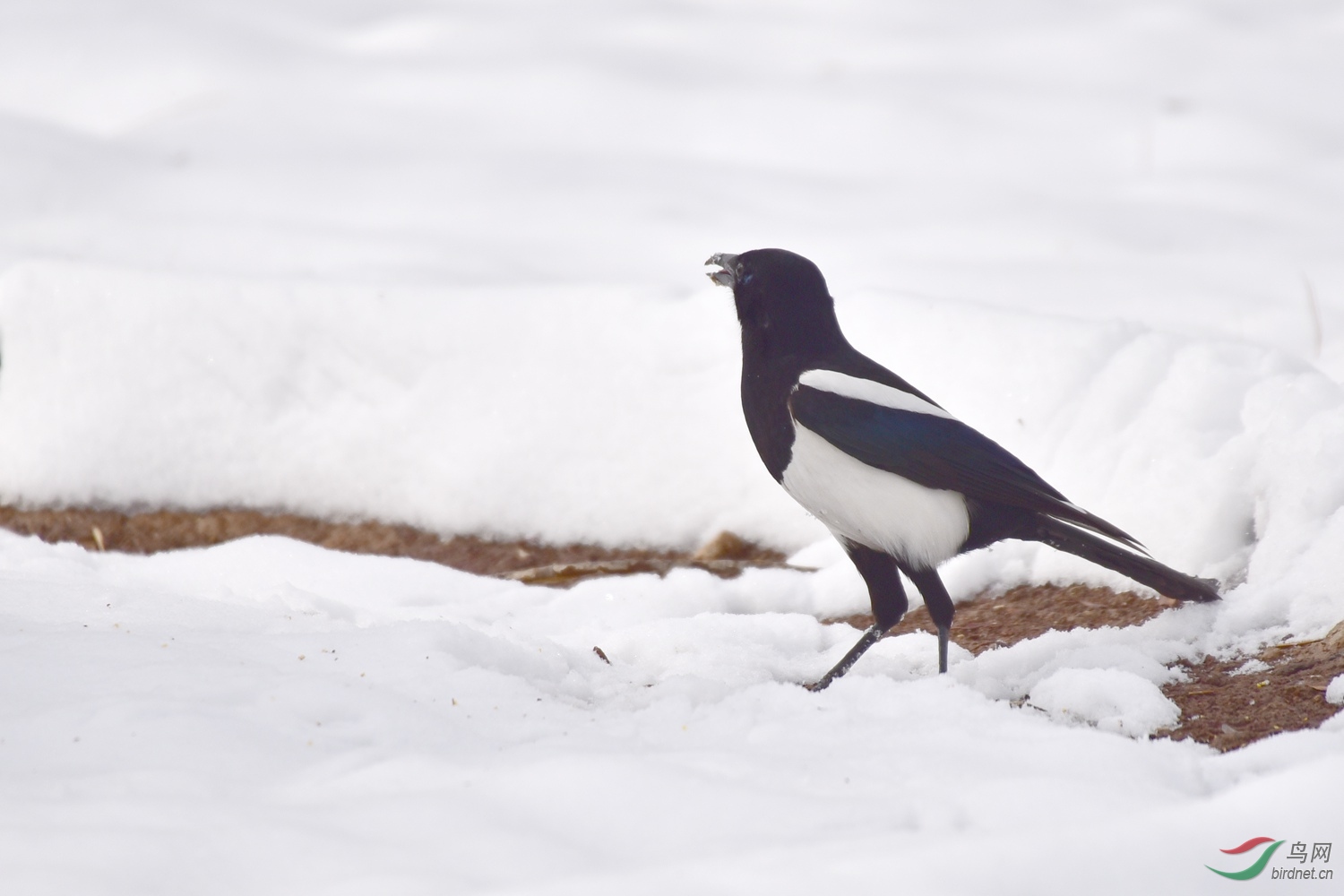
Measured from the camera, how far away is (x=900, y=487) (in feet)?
9.76

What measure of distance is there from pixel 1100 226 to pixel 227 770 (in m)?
5.95

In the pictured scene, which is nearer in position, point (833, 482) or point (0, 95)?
point (833, 482)

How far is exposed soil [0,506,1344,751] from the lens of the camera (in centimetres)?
248

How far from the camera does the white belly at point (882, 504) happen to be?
2.96m

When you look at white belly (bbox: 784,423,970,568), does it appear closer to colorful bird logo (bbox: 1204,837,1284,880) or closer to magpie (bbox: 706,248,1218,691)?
magpie (bbox: 706,248,1218,691)

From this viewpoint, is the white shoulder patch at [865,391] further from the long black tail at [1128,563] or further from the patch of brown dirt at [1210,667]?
the patch of brown dirt at [1210,667]

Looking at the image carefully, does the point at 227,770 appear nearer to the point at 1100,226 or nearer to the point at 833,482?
the point at 833,482

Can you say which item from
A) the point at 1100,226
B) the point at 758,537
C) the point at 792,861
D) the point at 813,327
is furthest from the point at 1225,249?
the point at 792,861

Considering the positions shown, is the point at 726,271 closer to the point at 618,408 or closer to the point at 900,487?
the point at 900,487

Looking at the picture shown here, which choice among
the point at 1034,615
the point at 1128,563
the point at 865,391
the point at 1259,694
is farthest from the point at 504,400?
the point at 1259,694

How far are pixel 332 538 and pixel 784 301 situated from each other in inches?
82.8

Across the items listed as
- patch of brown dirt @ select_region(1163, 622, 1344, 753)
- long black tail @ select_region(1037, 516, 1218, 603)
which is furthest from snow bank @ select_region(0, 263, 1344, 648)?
patch of brown dirt @ select_region(1163, 622, 1344, 753)

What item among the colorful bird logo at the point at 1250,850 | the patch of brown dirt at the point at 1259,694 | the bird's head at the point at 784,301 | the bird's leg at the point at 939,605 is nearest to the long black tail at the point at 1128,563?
the patch of brown dirt at the point at 1259,694

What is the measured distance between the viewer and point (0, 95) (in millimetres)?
7922
